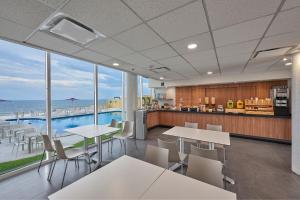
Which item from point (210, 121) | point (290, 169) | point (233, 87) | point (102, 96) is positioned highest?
point (233, 87)

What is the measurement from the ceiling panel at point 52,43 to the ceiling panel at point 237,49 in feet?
9.57

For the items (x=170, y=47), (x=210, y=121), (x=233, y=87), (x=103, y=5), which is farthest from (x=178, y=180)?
(x=233, y=87)

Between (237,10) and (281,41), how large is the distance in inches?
60.8

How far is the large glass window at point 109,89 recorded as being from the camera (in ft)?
15.3

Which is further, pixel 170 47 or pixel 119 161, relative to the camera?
pixel 170 47

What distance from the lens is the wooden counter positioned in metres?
4.47

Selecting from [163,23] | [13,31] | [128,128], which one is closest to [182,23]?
[163,23]

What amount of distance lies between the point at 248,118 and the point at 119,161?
5.40 metres

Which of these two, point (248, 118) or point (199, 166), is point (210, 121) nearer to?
point (248, 118)

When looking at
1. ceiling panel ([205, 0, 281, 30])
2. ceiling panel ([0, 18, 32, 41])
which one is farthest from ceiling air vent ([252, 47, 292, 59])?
ceiling panel ([0, 18, 32, 41])

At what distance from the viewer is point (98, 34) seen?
6.61 ft

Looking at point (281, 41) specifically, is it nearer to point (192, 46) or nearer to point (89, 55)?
point (192, 46)

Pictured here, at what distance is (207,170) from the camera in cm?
143

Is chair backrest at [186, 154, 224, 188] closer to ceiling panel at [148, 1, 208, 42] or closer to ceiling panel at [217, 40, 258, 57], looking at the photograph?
ceiling panel at [148, 1, 208, 42]
